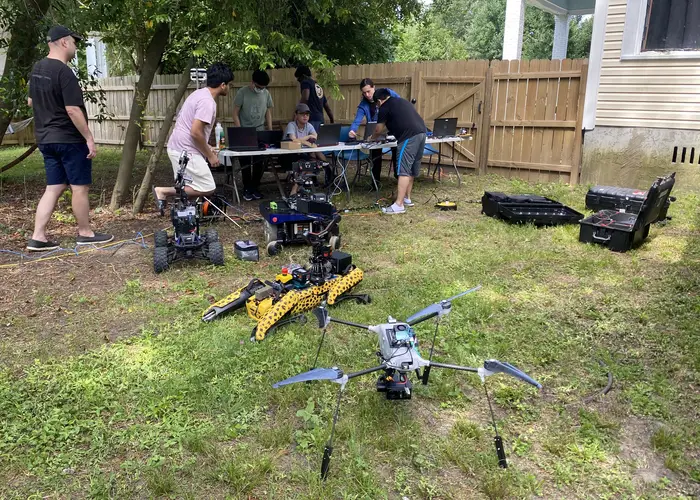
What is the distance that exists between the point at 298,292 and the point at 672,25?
7464 mm

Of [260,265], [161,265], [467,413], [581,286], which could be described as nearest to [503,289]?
[581,286]

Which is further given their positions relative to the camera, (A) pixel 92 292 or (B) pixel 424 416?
(A) pixel 92 292

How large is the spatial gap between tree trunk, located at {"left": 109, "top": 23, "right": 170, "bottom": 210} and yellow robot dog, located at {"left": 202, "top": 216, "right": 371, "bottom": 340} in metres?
4.11

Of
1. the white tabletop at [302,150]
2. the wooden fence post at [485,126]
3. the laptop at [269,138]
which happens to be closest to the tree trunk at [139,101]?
the white tabletop at [302,150]

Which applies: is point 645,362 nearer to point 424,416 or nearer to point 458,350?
point 458,350

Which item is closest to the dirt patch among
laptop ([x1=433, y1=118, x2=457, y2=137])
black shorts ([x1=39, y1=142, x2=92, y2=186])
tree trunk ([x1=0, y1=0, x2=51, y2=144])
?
black shorts ([x1=39, y1=142, x2=92, y2=186])

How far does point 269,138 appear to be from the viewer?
26.2 feet

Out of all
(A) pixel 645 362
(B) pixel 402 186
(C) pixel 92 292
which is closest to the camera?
(A) pixel 645 362

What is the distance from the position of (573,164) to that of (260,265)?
6.23 metres

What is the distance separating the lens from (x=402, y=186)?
7.77m

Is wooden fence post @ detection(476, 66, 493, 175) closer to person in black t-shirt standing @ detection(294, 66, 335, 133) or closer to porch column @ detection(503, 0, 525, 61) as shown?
person in black t-shirt standing @ detection(294, 66, 335, 133)

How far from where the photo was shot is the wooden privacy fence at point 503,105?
9.36m

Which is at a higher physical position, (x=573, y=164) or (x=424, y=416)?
(x=573, y=164)

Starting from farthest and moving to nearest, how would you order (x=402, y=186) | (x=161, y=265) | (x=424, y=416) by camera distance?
(x=402, y=186) < (x=161, y=265) < (x=424, y=416)
